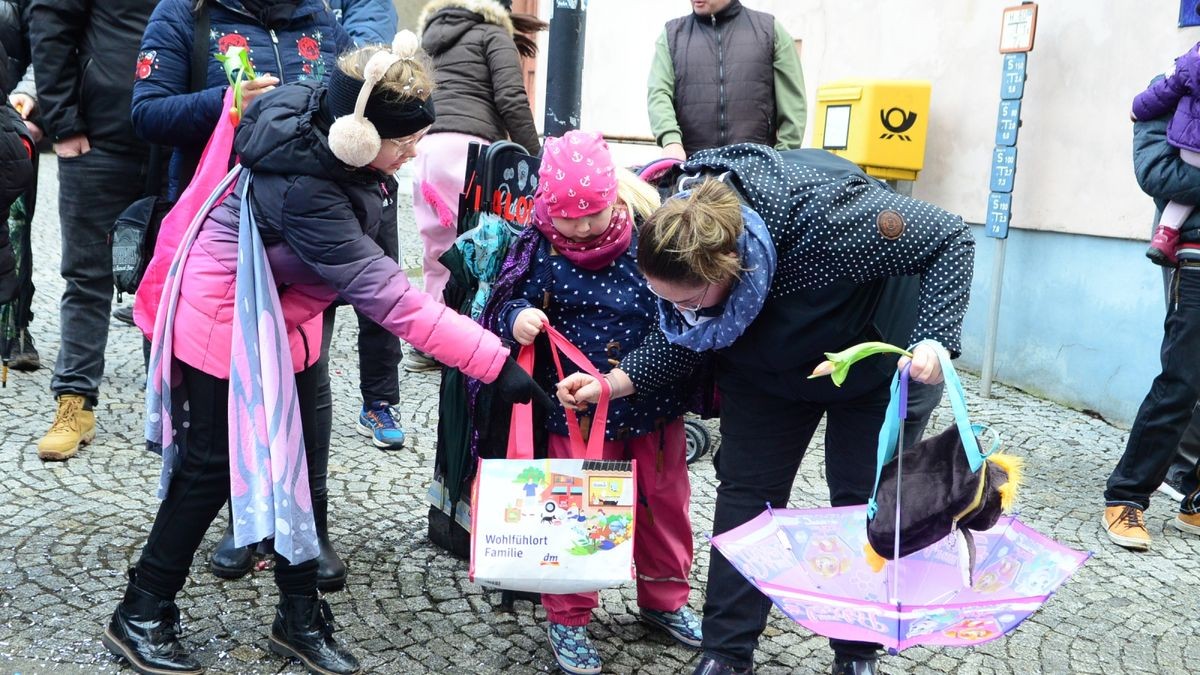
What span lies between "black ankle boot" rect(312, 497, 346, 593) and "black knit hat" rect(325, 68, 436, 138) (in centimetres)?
130

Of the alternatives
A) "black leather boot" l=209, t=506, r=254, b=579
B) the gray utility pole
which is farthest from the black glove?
the gray utility pole

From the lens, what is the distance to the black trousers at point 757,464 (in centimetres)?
286

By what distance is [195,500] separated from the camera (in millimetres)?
2891

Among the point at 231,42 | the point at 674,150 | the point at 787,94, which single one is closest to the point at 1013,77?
the point at 787,94

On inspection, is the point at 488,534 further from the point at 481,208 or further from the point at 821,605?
the point at 481,208

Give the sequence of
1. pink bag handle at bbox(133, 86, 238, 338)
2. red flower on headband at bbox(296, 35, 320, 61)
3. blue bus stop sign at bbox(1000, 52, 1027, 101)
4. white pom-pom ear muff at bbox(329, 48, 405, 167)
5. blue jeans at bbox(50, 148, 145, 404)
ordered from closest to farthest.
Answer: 1. white pom-pom ear muff at bbox(329, 48, 405, 167)
2. pink bag handle at bbox(133, 86, 238, 338)
3. red flower on headband at bbox(296, 35, 320, 61)
4. blue jeans at bbox(50, 148, 145, 404)
5. blue bus stop sign at bbox(1000, 52, 1027, 101)

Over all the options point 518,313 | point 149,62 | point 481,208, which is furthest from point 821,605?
point 149,62

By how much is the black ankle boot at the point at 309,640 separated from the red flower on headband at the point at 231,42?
5.41 feet

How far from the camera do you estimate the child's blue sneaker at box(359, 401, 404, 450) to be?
4824 mm

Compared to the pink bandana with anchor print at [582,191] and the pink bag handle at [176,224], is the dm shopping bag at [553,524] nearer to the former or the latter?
the pink bandana with anchor print at [582,191]

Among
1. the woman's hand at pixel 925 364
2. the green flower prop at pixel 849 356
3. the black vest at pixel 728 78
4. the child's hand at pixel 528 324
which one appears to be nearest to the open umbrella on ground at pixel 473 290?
the child's hand at pixel 528 324

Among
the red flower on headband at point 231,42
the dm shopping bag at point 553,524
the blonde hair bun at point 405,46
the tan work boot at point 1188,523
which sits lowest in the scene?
the tan work boot at point 1188,523

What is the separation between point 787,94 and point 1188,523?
2437 mm

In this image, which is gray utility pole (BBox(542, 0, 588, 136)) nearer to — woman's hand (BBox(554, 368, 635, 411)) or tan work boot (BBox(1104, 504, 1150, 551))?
woman's hand (BBox(554, 368, 635, 411))
